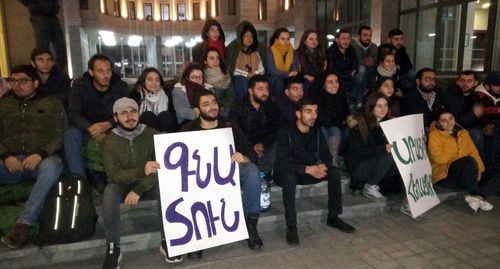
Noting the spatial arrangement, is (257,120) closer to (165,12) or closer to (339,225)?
(339,225)

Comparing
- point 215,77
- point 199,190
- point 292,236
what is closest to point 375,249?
point 292,236

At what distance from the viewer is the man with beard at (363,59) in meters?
6.65

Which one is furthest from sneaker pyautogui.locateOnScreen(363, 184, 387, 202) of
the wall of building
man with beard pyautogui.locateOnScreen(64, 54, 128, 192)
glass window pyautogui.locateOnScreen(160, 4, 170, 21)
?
glass window pyautogui.locateOnScreen(160, 4, 170, 21)

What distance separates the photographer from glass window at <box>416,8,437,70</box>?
10.1 metres

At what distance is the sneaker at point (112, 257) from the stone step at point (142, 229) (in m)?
0.31

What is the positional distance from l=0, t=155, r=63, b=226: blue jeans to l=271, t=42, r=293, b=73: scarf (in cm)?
343

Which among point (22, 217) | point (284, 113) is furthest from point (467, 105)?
point (22, 217)

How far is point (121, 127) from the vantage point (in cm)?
382

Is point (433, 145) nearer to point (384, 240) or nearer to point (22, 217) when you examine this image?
point (384, 240)

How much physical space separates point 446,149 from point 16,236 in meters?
4.92

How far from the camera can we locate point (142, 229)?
4.00m

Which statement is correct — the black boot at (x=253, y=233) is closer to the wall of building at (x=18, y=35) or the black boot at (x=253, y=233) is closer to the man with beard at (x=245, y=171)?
the man with beard at (x=245, y=171)

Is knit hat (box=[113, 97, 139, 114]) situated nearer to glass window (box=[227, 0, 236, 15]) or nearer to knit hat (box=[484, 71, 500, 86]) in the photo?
knit hat (box=[484, 71, 500, 86])

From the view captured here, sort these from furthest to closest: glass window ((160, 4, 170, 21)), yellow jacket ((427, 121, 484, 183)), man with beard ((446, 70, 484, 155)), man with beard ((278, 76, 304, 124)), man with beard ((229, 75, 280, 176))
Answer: glass window ((160, 4, 170, 21)) < man with beard ((446, 70, 484, 155)) < man with beard ((278, 76, 304, 124)) < yellow jacket ((427, 121, 484, 183)) < man with beard ((229, 75, 280, 176))
